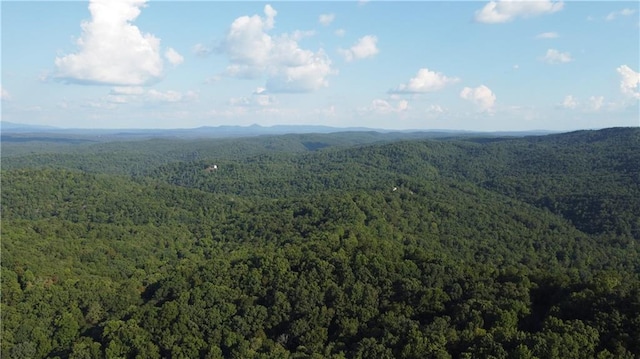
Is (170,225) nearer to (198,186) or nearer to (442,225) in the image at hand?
(442,225)

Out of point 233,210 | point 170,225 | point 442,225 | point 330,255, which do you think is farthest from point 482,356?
point 233,210

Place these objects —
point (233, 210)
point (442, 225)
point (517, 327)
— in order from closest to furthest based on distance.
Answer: point (517, 327) < point (442, 225) < point (233, 210)

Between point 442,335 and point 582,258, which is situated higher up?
point 442,335

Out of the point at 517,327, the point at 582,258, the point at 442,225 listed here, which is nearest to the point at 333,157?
the point at 442,225

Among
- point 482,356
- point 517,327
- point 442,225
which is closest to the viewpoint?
point 482,356

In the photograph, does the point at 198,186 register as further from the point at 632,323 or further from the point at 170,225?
the point at 632,323

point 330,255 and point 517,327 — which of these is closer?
point 517,327

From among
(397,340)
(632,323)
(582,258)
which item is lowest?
(582,258)
